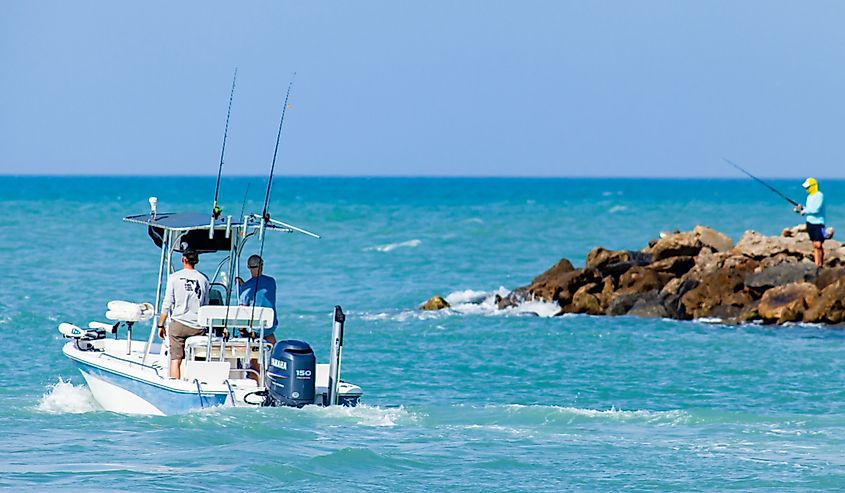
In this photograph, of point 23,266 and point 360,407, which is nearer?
point 360,407

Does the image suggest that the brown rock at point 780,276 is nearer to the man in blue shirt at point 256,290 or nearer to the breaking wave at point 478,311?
the breaking wave at point 478,311

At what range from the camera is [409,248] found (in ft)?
146

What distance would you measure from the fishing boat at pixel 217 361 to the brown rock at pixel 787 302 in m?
11.5

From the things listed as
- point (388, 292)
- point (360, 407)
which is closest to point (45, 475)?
point (360, 407)

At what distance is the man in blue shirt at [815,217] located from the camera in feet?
78.3

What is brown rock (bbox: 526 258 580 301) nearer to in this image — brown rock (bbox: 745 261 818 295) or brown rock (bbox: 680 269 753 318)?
brown rock (bbox: 680 269 753 318)

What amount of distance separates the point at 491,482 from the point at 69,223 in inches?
1893

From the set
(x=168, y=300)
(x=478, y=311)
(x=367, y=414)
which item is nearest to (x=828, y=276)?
(x=478, y=311)

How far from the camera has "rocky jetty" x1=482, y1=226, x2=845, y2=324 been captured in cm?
2317

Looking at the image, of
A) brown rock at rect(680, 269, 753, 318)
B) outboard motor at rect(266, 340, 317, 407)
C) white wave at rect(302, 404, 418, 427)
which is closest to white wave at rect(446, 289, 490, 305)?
brown rock at rect(680, 269, 753, 318)

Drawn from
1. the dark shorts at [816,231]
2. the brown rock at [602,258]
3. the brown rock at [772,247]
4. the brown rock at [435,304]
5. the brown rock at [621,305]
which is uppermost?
the dark shorts at [816,231]

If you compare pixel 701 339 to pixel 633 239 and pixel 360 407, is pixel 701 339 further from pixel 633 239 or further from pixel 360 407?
pixel 633 239

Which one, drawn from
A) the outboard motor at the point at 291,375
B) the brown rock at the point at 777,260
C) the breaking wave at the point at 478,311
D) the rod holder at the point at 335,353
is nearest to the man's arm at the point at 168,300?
the outboard motor at the point at 291,375

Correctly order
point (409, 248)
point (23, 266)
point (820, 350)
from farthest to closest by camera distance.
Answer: point (409, 248) → point (23, 266) → point (820, 350)
